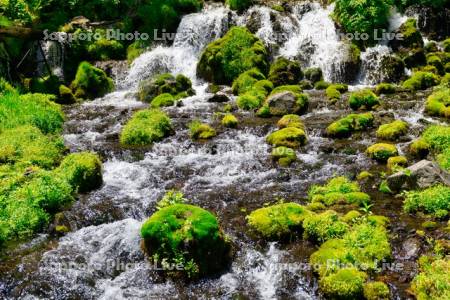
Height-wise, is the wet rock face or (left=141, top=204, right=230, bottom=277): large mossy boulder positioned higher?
the wet rock face

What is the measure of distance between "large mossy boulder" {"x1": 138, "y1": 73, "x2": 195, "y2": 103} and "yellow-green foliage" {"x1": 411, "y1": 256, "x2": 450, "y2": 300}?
20164 millimetres

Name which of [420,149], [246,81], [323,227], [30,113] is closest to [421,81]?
[246,81]

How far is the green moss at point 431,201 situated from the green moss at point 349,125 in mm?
6762

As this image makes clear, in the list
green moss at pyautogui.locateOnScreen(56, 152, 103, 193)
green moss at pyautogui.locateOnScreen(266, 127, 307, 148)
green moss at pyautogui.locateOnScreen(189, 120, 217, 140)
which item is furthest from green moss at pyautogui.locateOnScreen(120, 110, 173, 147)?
green moss at pyautogui.locateOnScreen(266, 127, 307, 148)

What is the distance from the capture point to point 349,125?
21.4m

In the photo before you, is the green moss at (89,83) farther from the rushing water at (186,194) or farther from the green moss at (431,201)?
the green moss at (431,201)

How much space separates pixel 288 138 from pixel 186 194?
6.10 meters

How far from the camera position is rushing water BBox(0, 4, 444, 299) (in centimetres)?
1145

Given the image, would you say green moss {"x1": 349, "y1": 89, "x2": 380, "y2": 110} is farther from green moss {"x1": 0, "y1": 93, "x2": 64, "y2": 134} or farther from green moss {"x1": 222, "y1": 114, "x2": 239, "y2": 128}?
green moss {"x1": 0, "y1": 93, "x2": 64, "y2": 134}

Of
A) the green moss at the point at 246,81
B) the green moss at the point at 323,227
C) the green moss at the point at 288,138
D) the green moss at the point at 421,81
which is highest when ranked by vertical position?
the green moss at the point at 246,81

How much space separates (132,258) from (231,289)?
110 inches

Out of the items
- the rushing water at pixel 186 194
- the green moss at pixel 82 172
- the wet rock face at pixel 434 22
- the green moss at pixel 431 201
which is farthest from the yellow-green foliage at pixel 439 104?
the green moss at pixel 82 172

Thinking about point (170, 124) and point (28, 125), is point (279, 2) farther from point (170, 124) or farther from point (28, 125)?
point (28, 125)

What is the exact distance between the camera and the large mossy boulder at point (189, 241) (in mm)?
11625
